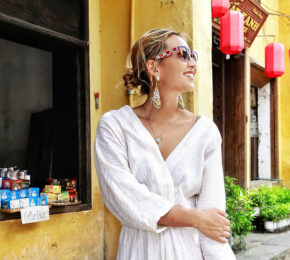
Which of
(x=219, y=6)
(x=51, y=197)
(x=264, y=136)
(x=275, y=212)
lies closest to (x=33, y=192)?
(x=51, y=197)

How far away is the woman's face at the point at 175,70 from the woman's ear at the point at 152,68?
0.01 meters

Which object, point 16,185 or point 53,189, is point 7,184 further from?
point 53,189

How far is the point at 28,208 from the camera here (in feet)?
13.0

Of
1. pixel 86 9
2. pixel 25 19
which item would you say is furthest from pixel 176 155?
pixel 86 9

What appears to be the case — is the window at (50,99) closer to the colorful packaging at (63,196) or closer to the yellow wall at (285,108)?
the colorful packaging at (63,196)

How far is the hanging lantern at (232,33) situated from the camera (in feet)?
19.9

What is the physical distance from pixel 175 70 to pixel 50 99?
3.18 m

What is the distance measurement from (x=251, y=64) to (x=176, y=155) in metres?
7.67

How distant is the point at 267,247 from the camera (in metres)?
5.89

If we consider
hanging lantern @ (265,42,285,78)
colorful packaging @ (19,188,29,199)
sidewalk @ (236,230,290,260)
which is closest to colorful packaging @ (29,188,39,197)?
colorful packaging @ (19,188,29,199)

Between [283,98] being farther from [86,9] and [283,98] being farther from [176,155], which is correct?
[176,155]

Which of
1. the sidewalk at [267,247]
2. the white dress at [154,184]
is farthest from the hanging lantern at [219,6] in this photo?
the white dress at [154,184]

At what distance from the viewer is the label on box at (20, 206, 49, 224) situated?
3877mm

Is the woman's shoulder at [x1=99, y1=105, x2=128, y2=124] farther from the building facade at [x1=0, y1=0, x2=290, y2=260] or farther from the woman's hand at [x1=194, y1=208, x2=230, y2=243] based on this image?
the building facade at [x1=0, y1=0, x2=290, y2=260]
